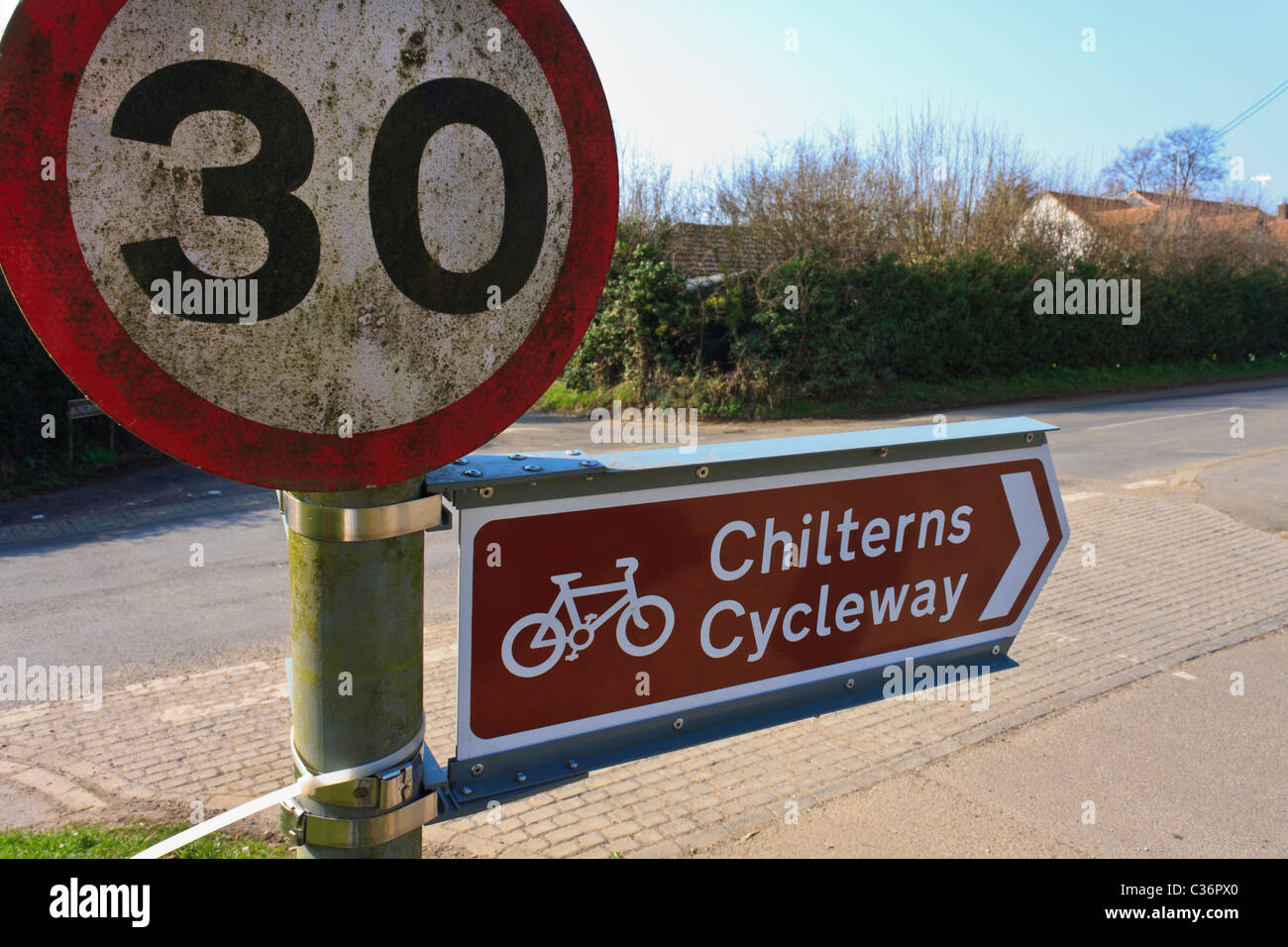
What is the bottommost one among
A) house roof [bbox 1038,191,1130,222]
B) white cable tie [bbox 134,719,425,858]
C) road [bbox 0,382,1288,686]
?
road [bbox 0,382,1288,686]

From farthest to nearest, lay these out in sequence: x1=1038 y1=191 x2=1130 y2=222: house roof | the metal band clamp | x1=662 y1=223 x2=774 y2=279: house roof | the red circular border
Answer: x1=1038 y1=191 x2=1130 y2=222: house roof < x1=662 y1=223 x2=774 y2=279: house roof < the metal band clamp < the red circular border

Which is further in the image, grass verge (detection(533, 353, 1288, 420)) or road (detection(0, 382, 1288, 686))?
grass verge (detection(533, 353, 1288, 420))

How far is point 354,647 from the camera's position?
3.64ft

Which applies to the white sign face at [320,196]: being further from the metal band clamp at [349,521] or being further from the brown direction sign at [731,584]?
the brown direction sign at [731,584]

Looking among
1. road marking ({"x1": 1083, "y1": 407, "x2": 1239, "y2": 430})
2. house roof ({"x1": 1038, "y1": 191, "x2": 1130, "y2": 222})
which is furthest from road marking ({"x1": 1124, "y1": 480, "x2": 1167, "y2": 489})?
house roof ({"x1": 1038, "y1": 191, "x2": 1130, "y2": 222})

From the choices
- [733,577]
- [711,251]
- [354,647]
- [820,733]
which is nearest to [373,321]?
[354,647]

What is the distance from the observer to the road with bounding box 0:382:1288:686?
6.14m

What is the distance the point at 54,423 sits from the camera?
39.8ft

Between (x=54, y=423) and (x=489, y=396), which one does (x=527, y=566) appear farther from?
(x=54, y=423)

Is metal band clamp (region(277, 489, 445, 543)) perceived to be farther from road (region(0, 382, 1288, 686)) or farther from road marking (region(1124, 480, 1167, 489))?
road marking (region(1124, 480, 1167, 489))

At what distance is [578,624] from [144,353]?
2.76 feet

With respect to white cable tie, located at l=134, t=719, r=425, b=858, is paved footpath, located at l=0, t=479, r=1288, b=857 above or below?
below

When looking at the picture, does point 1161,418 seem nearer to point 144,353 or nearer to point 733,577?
point 733,577

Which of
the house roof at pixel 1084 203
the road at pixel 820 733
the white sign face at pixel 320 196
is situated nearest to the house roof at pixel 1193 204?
the house roof at pixel 1084 203
